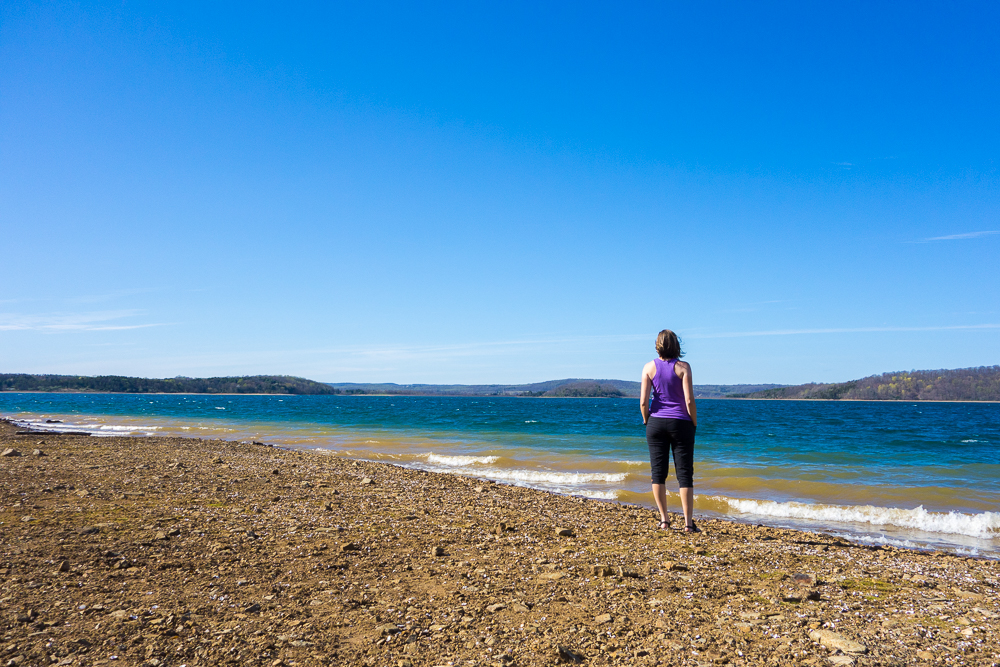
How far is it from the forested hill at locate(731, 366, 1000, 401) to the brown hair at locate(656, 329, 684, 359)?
154988 mm

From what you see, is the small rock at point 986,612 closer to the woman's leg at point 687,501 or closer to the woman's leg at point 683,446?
the woman's leg at point 683,446

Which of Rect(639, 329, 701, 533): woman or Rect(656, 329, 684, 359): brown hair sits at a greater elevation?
Rect(656, 329, 684, 359): brown hair

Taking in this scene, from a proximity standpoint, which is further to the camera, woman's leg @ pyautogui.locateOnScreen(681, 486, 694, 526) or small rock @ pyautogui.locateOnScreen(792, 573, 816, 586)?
woman's leg @ pyautogui.locateOnScreen(681, 486, 694, 526)

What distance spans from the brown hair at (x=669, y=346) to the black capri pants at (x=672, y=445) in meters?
0.84

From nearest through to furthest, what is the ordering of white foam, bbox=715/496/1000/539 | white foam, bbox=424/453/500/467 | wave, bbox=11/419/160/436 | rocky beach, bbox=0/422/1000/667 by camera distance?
rocky beach, bbox=0/422/1000/667 → white foam, bbox=715/496/1000/539 → white foam, bbox=424/453/500/467 → wave, bbox=11/419/160/436

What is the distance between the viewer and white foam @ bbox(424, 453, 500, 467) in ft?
67.7

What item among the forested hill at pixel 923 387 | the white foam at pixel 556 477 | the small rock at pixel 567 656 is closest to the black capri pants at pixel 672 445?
the small rock at pixel 567 656

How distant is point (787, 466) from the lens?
20.5m

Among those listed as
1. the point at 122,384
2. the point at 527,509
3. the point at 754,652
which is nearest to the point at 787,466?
the point at 527,509

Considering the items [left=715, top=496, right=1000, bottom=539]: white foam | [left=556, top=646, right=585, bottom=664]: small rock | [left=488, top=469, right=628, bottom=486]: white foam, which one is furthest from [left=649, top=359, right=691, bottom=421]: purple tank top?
[left=488, top=469, right=628, bottom=486]: white foam

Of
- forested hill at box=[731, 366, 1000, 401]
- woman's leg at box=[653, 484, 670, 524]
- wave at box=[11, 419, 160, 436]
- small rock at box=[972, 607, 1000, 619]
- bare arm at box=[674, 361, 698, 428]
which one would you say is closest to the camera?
small rock at box=[972, 607, 1000, 619]

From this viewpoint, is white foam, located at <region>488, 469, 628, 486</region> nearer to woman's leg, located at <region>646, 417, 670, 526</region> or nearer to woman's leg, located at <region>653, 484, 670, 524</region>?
woman's leg, located at <region>653, 484, 670, 524</region>

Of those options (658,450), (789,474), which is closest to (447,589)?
(658,450)

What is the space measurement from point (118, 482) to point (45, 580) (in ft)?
21.7
